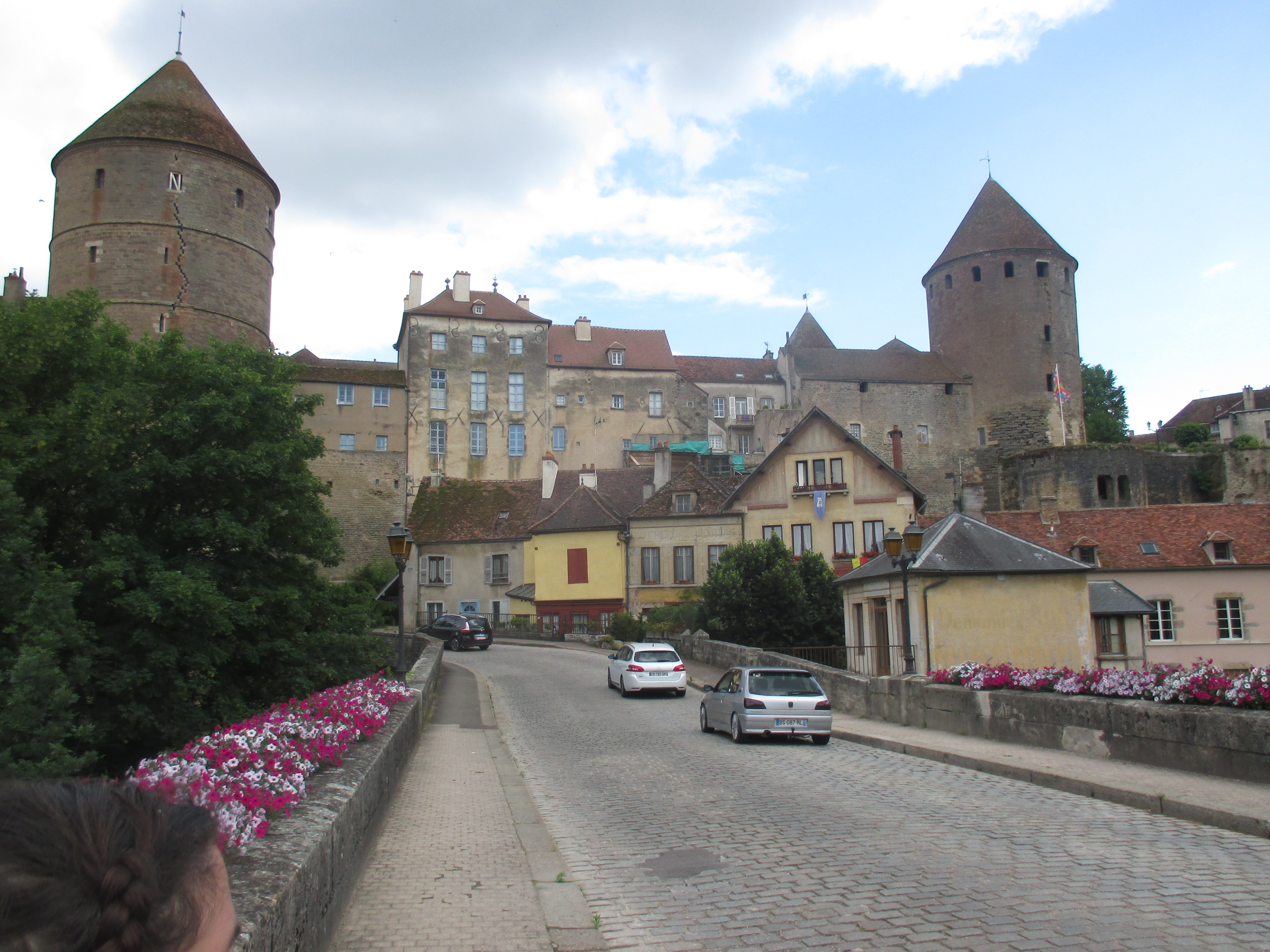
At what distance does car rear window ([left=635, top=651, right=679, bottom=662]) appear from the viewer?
24.5 metres

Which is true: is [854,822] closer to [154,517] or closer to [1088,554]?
[154,517]

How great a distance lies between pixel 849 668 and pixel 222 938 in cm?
2920

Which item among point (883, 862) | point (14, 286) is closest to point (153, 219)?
point (14, 286)

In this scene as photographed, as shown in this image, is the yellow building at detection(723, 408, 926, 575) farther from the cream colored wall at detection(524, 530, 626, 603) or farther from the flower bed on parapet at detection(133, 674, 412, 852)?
the flower bed on parapet at detection(133, 674, 412, 852)

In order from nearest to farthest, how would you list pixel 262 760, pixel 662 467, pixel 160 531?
1. pixel 262 760
2. pixel 160 531
3. pixel 662 467

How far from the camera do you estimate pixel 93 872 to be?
4.30ft

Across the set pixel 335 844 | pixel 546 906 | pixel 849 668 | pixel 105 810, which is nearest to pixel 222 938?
pixel 105 810

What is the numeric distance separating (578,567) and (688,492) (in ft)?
21.1

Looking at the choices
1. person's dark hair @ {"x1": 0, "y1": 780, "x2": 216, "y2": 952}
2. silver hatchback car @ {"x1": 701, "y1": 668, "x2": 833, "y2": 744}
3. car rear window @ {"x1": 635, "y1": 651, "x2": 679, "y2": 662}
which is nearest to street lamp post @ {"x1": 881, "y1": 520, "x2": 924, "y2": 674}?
silver hatchback car @ {"x1": 701, "y1": 668, "x2": 833, "y2": 744}

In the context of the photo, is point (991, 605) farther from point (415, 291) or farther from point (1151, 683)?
point (415, 291)

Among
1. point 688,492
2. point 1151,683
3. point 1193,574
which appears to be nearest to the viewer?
point 1151,683

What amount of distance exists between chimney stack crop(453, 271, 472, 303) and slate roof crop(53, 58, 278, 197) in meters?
26.1

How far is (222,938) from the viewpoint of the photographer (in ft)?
4.83

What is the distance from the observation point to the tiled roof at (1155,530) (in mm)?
36844
